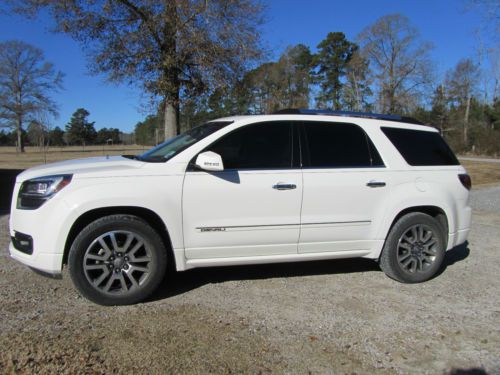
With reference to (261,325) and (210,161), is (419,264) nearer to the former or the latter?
(261,325)

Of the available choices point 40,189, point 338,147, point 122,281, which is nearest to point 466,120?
point 338,147

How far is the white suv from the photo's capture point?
3820 mm

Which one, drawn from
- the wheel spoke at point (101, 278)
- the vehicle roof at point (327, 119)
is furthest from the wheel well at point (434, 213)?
the wheel spoke at point (101, 278)

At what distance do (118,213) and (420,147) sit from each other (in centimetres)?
344

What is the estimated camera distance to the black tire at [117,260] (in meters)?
3.79

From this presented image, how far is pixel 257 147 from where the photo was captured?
436 centimetres

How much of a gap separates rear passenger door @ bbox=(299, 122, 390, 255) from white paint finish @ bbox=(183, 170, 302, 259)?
17 cm

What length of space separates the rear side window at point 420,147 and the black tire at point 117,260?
2853mm

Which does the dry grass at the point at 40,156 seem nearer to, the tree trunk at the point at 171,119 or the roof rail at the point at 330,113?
the tree trunk at the point at 171,119

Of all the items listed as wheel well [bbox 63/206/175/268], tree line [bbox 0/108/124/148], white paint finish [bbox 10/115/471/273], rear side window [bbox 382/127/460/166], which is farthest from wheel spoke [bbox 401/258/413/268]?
tree line [bbox 0/108/124/148]

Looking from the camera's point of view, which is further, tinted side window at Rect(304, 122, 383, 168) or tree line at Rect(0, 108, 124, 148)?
tree line at Rect(0, 108, 124, 148)

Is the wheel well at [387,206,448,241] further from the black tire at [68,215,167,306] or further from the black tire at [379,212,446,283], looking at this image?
the black tire at [68,215,167,306]

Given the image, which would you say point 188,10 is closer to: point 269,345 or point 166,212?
point 166,212

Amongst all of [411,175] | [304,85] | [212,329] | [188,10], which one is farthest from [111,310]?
[304,85]
